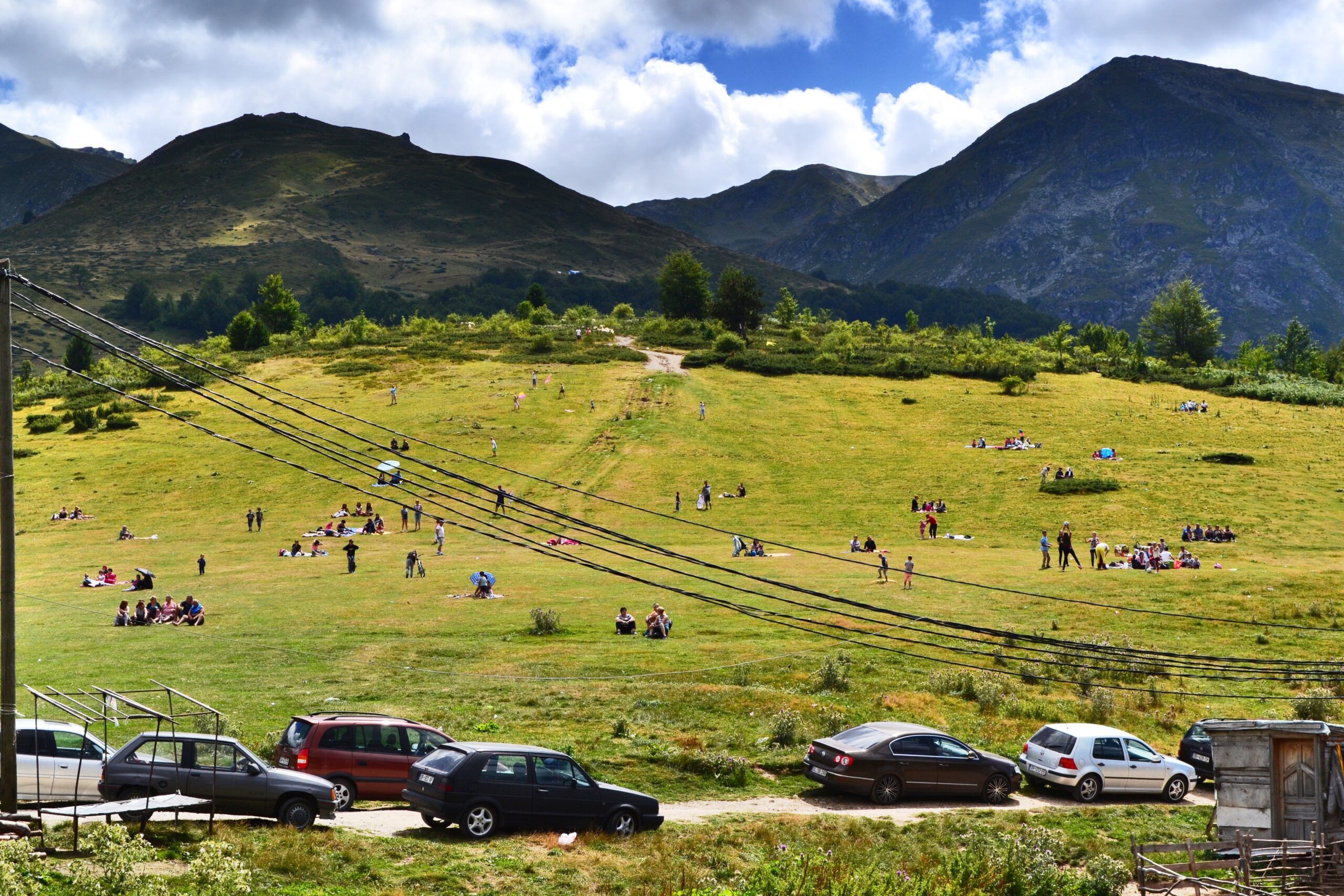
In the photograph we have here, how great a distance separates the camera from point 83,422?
8712cm

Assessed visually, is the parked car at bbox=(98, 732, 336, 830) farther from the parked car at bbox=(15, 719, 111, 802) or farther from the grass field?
the grass field

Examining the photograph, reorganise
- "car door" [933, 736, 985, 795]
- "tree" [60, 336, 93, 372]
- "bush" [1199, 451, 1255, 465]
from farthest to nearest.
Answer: "tree" [60, 336, 93, 372] → "bush" [1199, 451, 1255, 465] → "car door" [933, 736, 985, 795]

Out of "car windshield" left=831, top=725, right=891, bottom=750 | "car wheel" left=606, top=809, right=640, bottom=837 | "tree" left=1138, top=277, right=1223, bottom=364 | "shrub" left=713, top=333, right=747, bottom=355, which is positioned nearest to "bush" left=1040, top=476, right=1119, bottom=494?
"car windshield" left=831, top=725, right=891, bottom=750

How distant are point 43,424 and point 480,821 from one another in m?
85.7

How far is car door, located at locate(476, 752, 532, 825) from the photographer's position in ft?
59.2

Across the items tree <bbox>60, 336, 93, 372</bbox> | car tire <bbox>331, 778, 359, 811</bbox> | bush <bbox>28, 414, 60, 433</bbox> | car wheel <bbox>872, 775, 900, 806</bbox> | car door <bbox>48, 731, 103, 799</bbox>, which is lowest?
car wheel <bbox>872, 775, 900, 806</bbox>

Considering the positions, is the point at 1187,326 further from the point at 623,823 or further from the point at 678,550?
the point at 623,823

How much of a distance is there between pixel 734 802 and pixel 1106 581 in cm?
3117

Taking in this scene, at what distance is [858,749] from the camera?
878 inches

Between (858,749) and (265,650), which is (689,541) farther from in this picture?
(858,749)

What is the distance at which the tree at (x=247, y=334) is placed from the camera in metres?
129

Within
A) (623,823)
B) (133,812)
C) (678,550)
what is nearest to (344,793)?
(133,812)

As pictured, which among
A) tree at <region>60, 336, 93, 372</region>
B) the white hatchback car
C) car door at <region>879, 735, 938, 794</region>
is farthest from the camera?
tree at <region>60, 336, 93, 372</region>

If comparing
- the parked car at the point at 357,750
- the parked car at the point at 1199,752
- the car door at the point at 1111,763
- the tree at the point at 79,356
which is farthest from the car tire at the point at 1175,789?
the tree at the point at 79,356
